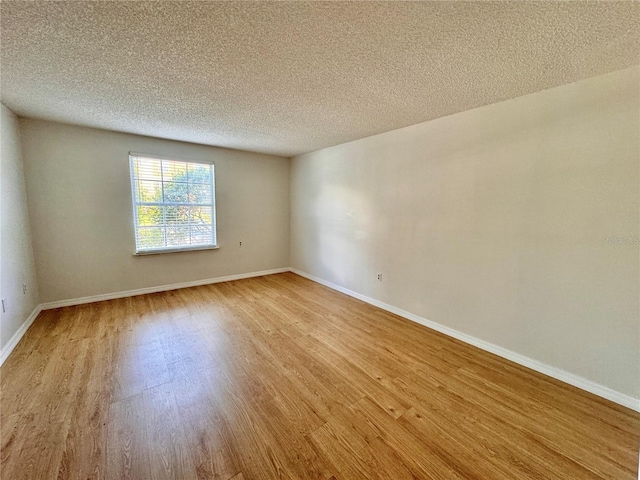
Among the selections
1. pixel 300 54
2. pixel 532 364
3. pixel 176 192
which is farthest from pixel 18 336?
pixel 532 364

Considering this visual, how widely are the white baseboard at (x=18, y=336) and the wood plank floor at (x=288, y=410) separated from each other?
0.07m

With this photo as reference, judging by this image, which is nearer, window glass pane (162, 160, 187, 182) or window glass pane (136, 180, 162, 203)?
window glass pane (136, 180, 162, 203)

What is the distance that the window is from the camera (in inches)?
150

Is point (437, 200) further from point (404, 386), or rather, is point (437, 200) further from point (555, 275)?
point (404, 386)

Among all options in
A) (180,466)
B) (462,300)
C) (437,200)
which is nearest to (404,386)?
(462,300)

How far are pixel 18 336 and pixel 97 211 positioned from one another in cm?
170

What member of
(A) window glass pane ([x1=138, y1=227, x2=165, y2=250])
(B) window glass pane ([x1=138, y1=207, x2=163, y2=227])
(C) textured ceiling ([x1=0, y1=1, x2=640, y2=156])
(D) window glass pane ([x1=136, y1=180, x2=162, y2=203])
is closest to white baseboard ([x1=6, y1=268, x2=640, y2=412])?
(A) window glass pane ([x1=138, y1=227, x2=165, y2=250])

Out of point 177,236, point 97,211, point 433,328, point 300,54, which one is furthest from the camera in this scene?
point 177,236

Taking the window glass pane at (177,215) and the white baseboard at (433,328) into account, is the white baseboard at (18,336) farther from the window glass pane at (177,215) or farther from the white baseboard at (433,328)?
the window glass pane at (177,215)

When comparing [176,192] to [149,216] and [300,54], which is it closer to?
[149,216]

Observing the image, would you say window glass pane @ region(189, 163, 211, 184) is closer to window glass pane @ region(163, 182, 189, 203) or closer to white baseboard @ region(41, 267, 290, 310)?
window glass pane @ region(163, 182, 189, 203)

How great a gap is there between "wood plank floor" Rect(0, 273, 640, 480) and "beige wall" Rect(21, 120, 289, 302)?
902mm

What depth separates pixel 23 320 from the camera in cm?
271

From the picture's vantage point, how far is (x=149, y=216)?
3904mm
